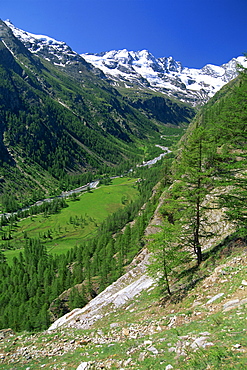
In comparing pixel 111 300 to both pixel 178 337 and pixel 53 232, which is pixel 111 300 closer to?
pixel 178 337

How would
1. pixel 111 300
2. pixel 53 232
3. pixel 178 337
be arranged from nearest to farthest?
1. pixel 178 337
2. pixel 111 300
3. pixel 53 232

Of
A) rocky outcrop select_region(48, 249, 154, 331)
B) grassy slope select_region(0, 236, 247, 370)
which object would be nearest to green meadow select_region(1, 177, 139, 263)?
rocky outcrop select_region(48, 249, 154, 331)

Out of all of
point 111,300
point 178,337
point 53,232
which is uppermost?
point 178,337

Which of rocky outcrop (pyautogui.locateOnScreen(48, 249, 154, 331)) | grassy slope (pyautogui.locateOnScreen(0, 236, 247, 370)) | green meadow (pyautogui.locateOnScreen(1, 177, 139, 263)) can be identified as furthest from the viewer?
green meadow (pyautogui.locateOnScreen(1, 177, 139, 263))

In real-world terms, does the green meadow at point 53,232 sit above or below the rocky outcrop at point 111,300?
below

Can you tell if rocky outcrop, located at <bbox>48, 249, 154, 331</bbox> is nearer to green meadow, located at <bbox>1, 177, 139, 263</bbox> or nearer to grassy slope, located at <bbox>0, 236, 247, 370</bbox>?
grassy slope, located at <bbox>0, 236, 247, 370</bbox>

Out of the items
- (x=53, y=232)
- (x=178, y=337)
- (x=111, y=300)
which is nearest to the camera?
(x=178, y=337)

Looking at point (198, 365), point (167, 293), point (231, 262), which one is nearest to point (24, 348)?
point (167, 293)

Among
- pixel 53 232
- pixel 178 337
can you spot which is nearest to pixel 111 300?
pixel 178 337

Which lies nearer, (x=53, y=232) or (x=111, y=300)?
(x=111, y=300)

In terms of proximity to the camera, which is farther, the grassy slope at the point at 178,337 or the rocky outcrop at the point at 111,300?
the rocky outcrop at the point at 111,300

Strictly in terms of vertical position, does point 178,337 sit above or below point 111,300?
above

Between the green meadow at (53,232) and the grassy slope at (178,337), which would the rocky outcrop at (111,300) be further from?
the green meadow at (53,232)

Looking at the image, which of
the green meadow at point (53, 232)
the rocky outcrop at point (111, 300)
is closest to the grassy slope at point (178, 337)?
the rocky outcrop at point (111, 300)
